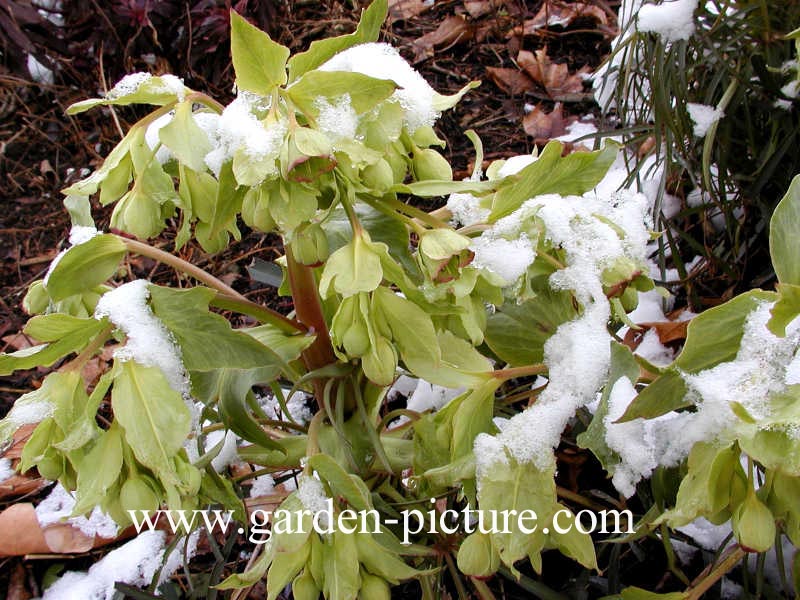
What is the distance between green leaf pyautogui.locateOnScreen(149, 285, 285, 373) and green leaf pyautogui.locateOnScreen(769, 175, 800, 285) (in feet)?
1.38

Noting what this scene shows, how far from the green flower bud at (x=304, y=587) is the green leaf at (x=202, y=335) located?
7.8 inches

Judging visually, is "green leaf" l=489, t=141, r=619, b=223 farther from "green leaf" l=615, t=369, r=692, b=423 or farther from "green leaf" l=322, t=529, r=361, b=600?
"green leaf" l=322, t=529, r=361, b=600

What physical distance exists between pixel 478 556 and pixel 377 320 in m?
0.23

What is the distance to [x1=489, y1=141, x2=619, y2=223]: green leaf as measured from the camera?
68 cm

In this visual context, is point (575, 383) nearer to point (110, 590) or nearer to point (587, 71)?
point (110, 590)

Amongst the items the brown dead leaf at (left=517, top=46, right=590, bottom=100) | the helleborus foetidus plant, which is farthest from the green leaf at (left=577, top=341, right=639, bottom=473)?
the brown dead leaf at (left=517, top=46, right=590, bottom=100)

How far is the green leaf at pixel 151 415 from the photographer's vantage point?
61 cm

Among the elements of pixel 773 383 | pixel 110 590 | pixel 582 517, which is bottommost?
pixel 110 590

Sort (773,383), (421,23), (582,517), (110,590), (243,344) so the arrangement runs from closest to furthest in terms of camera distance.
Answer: (773,383) → (243,344) → (582,517) → (110,590) → (421,23)

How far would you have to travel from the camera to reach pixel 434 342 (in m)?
0.65

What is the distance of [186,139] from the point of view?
640 millimetres

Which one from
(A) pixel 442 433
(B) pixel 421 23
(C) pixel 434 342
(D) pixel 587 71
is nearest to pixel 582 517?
(A) pixel 442 433

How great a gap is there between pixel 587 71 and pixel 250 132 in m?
1.45

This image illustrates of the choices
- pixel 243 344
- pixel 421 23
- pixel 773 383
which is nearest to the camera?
pixel 773 383
